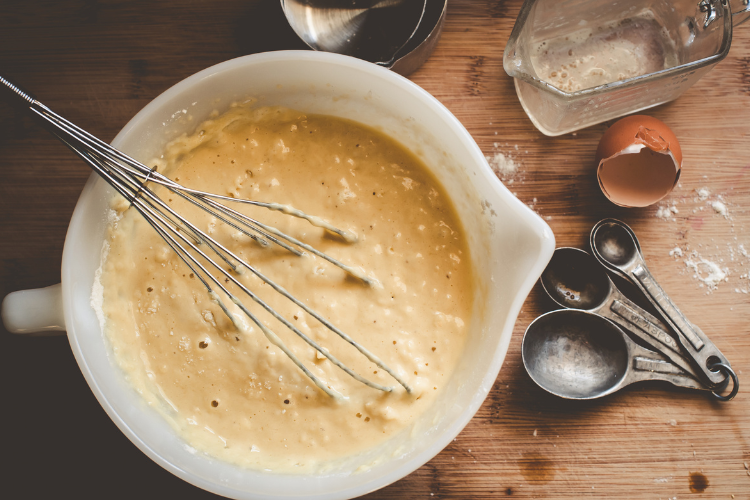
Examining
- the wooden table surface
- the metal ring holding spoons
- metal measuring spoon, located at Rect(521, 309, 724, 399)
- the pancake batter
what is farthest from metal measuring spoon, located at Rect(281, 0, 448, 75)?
the metal ring holding spoons

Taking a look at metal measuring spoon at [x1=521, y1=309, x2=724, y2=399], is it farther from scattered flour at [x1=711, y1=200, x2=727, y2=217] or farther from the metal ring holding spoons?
scattered flour at [x1=711, y1=200, x2=727, y2=217]

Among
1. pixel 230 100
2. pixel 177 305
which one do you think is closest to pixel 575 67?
pixel 230 100

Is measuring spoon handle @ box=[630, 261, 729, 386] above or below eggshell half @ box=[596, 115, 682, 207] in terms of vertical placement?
below

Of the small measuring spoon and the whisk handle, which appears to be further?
the small measuring spoon

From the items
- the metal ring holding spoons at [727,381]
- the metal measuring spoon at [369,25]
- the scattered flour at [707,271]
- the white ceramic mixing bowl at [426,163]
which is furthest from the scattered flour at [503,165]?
the metal ring holding spoons at [727,381]

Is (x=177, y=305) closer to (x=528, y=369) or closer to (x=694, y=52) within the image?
(x=528, y=369)

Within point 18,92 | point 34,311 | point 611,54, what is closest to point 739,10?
point 611,54
